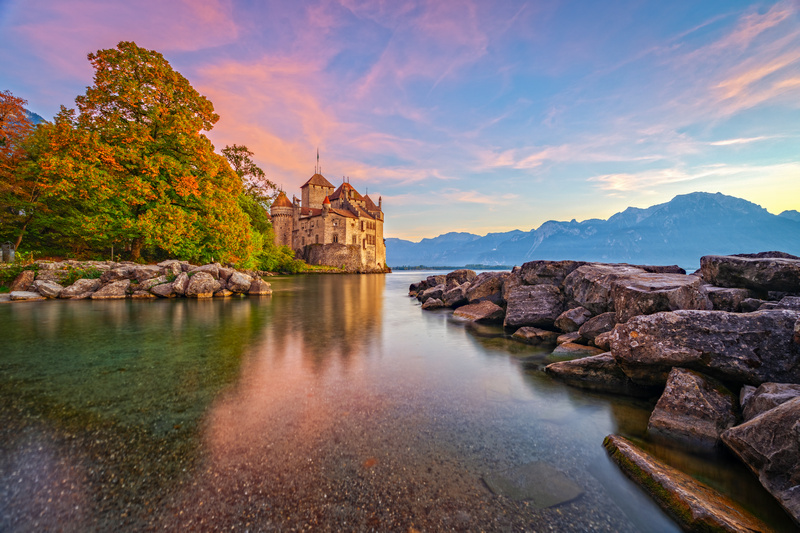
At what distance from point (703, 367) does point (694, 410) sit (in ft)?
2.70

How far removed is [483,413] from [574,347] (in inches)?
173

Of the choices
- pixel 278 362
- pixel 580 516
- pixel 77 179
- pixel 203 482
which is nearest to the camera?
pixel 580 516

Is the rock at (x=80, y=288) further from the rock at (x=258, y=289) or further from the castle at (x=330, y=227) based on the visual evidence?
the castle at (x=330, y=227)

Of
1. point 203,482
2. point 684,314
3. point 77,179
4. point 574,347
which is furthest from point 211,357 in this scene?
point 77,179

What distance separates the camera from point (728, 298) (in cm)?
648

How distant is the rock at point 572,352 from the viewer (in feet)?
23.4

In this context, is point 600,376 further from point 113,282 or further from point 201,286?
point 113,282

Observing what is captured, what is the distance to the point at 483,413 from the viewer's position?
441 centimetres

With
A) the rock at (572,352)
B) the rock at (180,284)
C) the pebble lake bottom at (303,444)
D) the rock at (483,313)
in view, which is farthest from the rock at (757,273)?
the rock at (180,284)

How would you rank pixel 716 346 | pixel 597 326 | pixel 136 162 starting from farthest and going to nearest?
pixel 136 162, pixel 597 326, pixel 716 346

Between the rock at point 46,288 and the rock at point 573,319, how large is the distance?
76.5 feet

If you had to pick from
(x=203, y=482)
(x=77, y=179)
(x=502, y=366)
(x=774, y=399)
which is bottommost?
(x=502, y=366)

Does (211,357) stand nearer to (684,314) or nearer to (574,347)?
(574,347)

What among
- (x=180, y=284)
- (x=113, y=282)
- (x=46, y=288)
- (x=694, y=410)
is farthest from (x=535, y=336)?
(x=46, y=288)
